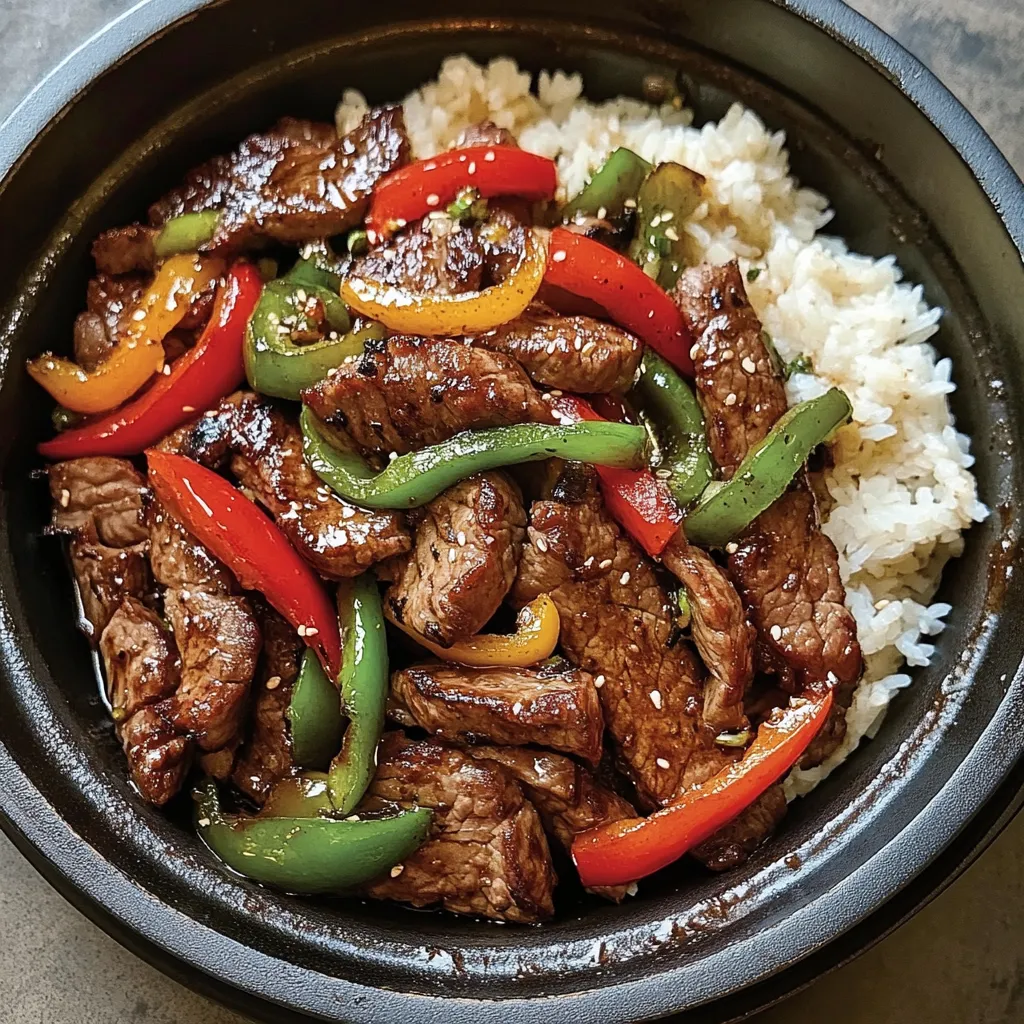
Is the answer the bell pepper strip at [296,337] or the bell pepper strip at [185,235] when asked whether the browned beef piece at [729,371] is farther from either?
the bell pepper strip at [185,235]

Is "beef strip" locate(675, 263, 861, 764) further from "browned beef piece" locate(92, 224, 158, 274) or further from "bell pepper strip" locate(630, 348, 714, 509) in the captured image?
"browned beef piece" locate(92, 224, 158, 274)

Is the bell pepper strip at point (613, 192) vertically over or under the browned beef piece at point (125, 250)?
over

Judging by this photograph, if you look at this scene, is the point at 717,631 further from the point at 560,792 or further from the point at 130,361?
the point at 130,361

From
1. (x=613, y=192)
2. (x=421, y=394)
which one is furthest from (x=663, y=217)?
(x=421, y=394)

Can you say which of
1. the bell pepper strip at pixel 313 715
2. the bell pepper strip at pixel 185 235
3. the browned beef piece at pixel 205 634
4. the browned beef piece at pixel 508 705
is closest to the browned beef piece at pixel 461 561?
the browned beef piece at pixel 508 705

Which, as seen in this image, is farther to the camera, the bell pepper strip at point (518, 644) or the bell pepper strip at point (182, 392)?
the bell pepper strip at point (182, 392)

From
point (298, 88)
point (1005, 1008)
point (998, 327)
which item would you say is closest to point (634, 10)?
point (298, 88)
